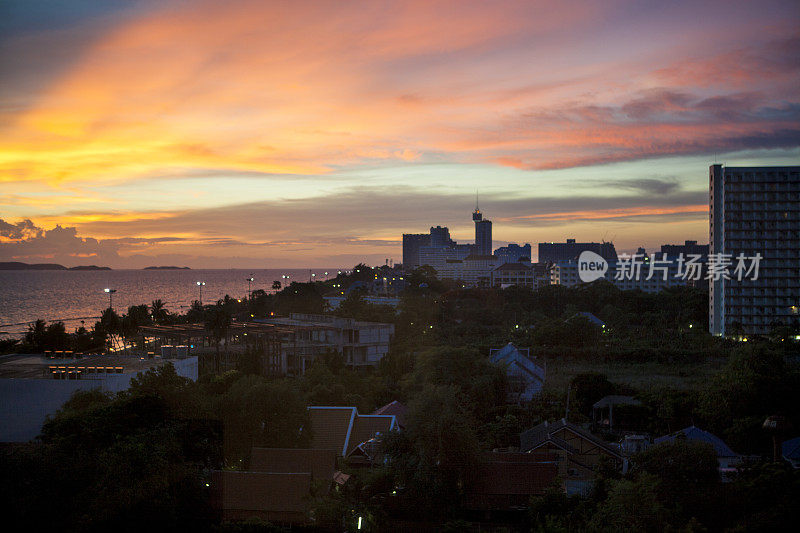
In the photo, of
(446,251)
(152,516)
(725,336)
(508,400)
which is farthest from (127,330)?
(446,251)

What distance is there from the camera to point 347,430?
9641mm

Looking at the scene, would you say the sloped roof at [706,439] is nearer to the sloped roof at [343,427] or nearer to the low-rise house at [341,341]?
the sloped roof at [343,427]

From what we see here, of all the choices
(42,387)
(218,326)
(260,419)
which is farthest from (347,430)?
(218,326)

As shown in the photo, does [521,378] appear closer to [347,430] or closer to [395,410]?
[395,410]

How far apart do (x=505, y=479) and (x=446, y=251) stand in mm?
86368

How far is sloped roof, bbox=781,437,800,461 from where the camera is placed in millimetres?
8773

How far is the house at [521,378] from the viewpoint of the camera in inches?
527

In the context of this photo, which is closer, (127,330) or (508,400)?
(508,400)

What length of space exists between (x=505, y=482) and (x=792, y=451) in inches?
182

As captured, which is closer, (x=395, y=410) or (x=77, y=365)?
(x=77, y=365)

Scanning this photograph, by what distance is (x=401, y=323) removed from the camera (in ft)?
68.6

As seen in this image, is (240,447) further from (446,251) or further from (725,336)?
(446,251)

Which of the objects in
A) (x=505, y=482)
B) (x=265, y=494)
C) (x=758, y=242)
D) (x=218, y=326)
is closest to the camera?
(x=265, y=494)

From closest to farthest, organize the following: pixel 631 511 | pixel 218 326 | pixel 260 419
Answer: pixel 631 511 → pixel 260 419 → pixel 218 326
